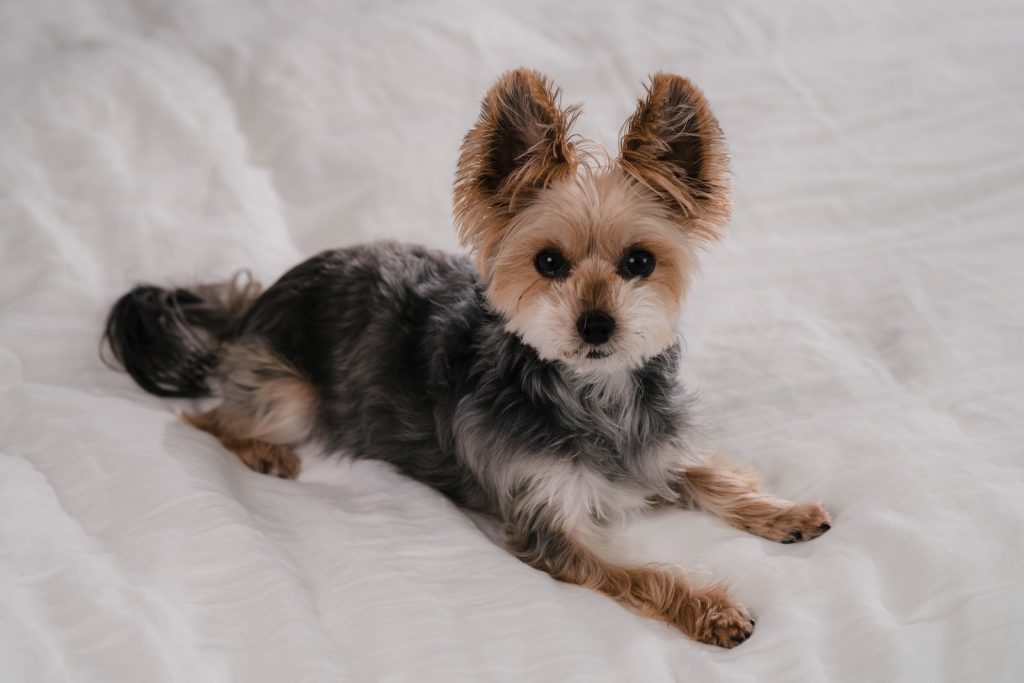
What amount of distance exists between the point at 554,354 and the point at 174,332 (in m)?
1.75

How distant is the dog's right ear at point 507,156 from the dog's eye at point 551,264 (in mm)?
157

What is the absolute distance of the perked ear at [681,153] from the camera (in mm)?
2736

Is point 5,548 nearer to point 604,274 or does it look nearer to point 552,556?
point 552,556

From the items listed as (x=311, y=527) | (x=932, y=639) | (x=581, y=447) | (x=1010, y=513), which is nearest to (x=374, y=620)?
(x=311, y=527)

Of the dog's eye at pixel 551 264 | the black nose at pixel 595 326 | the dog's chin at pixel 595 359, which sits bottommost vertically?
the dog's chin at pixel 595 359

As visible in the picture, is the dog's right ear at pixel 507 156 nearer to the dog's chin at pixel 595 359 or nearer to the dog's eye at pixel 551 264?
the dog's eye at pixel 551 264

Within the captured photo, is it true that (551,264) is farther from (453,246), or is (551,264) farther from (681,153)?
(453,246)

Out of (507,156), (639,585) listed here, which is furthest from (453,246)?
(639,585)

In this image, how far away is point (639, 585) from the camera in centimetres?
290

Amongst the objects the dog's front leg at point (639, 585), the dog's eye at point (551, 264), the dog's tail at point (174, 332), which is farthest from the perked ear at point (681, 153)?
the dog's tail at point (174, 332)

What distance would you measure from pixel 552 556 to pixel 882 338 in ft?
5.50

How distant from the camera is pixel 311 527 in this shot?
3115 mm

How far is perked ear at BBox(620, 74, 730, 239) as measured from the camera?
2736 mm

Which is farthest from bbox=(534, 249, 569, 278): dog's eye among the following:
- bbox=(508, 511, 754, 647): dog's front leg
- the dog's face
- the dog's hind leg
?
the dog's hind leg
